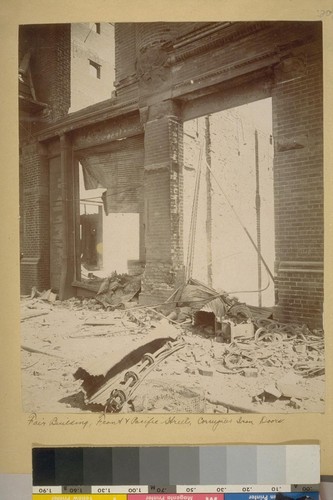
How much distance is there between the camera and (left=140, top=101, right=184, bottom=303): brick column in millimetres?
2213

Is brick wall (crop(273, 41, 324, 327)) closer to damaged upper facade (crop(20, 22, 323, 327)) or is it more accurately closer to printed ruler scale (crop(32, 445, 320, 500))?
damaged upper facade (crop(20, 22, 323, 327))

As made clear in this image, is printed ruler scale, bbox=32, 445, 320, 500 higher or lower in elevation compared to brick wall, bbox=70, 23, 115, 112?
Answer: lower

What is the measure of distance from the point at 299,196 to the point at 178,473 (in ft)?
6.08

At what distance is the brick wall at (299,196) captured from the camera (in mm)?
2080

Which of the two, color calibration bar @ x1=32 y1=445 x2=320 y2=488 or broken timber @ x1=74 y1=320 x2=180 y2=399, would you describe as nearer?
color calibration bar @ x1=32 y1=445 x2=320 y2=488

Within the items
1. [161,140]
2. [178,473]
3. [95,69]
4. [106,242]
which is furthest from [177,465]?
[95,69]

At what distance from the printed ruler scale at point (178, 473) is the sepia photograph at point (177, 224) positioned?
0.80 ft

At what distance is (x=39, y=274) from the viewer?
2236 millimetres

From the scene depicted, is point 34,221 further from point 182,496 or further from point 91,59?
point 182,496

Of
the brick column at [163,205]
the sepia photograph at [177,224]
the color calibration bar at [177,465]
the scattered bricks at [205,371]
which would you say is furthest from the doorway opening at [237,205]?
the color calibration bar at [177,465]

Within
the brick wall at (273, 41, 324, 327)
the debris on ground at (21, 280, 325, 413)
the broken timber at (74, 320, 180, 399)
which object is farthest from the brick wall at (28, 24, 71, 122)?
the broken timber at (74, 320, 180, 399)
